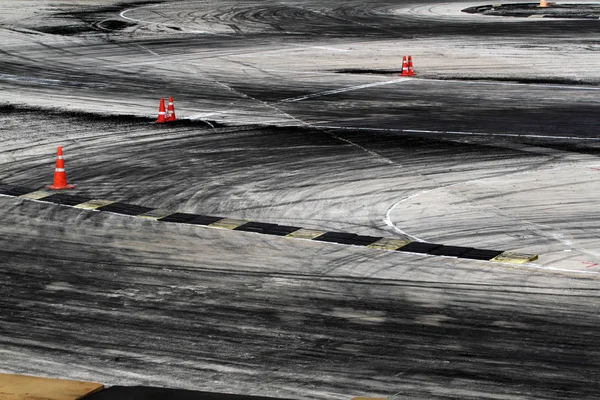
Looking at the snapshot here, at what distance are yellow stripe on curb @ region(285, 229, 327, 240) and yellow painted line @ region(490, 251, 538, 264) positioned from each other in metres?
2.76

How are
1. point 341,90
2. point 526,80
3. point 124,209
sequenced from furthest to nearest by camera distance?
point 526,80 → point 341,90 → point 124,209

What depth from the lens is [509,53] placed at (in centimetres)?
3834

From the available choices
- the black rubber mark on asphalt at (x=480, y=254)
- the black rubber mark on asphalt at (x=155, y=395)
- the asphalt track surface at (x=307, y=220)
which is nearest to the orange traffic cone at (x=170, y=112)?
the asphalt track surface at (x=307, y=220)

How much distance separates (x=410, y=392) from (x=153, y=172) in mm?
11136

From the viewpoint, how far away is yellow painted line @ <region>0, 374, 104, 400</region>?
10.6 metres

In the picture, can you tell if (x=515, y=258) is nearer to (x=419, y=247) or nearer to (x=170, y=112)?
(x=419, y=247)

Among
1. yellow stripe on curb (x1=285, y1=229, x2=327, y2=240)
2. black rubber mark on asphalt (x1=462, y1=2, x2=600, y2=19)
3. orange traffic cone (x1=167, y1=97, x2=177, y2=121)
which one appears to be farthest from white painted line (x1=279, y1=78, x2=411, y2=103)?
black rubber mark on asphalt (x1=462, y1=2, x2=600, y2=19)

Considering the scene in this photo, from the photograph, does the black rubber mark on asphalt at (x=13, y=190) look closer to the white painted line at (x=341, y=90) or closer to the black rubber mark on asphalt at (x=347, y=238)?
the black rubber mark on asphalt at (x=347, y=238)

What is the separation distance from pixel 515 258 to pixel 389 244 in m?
1.84

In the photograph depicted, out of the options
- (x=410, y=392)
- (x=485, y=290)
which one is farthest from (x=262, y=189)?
(x=410, y=392)

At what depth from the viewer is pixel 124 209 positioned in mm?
18453

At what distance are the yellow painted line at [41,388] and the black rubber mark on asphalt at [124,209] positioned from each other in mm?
7266

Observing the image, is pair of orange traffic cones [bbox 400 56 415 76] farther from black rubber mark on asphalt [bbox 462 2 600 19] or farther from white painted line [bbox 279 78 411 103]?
→ black rubber mark on asphalt [bbox 462 2 600 19]

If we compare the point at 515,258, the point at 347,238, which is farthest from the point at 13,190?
the point at 515,258
